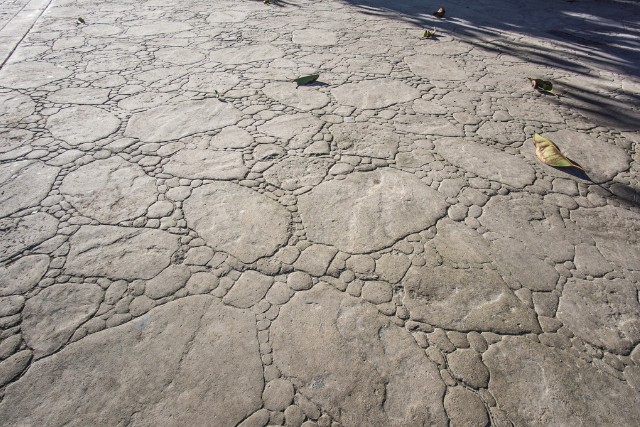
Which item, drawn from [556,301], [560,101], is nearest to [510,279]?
[556,301]

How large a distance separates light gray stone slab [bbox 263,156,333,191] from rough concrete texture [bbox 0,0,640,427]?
0.05 ft

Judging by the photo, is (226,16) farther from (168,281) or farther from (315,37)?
(168,281)

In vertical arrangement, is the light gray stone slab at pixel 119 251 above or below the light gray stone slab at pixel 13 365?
above

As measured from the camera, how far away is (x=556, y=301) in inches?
56.1

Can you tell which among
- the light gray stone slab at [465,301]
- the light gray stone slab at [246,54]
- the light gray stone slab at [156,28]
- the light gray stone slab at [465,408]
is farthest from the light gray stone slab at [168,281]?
the light gray stone slab at [156,28]

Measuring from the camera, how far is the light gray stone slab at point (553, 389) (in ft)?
3.65

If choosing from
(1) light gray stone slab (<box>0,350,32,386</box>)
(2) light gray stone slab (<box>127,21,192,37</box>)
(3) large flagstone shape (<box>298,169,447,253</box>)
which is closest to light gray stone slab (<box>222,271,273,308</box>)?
(3) large flagstone shape (<box>298,169,447,253</box>)

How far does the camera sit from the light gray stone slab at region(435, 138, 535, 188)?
6.72ft

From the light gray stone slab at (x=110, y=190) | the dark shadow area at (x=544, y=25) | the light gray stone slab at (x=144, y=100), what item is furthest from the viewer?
the dark shadow area at (x=544, y=25)

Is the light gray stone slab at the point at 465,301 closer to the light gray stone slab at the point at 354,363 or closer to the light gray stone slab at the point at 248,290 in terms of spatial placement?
the light gray stone slab at the point at 354,363

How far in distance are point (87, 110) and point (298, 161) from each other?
164 cm

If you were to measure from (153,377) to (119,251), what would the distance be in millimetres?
635

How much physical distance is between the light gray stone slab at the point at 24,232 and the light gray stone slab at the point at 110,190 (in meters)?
0.14

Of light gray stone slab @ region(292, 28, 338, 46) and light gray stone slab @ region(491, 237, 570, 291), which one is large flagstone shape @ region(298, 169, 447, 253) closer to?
light gray stone slab @ region(491, 237, 570, 291)
